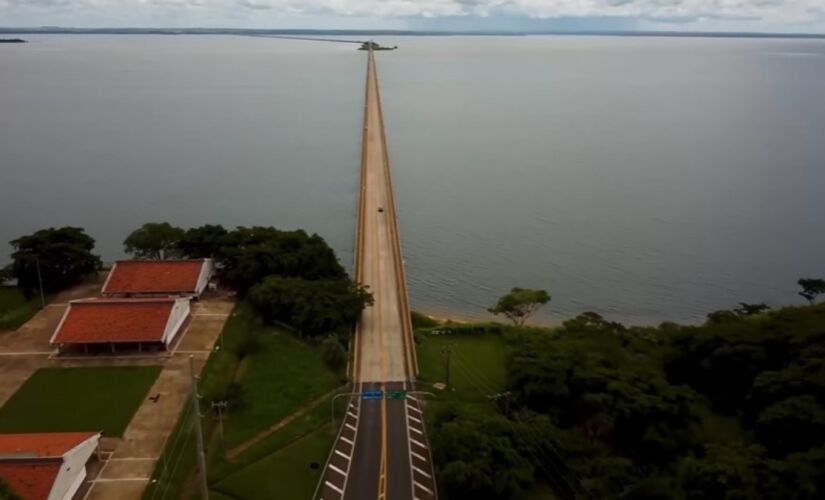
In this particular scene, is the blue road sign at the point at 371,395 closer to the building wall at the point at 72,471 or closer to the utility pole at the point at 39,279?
the building wall at the point at 72,471

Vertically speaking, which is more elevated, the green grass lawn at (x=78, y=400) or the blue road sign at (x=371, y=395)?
the blue road sign at (x=371, y=395)

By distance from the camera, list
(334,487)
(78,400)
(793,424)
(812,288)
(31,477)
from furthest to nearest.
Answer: (812,288), (78,400), (793,424), (334,487), (31,477)

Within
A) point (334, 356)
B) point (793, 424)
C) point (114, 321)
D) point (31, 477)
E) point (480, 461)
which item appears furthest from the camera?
point (114, 321)

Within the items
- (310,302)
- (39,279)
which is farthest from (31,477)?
(39,279)

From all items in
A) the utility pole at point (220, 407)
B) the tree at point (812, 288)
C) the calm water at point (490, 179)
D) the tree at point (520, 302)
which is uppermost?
the utility pole at point (220, 407)

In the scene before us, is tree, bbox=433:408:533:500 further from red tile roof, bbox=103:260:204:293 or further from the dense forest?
red tile roof, bbox=103:260:204:293

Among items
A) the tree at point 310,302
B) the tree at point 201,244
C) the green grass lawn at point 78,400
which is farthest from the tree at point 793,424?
the tree at point 201,244

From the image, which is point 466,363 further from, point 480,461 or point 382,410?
point 480,461
